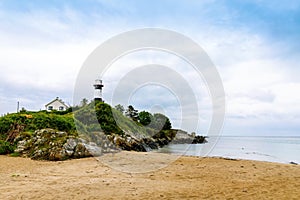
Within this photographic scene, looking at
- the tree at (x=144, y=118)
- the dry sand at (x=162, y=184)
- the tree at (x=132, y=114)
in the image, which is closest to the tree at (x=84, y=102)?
the tree at (x=132, y=114)

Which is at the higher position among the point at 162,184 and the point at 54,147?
the point at 54,147

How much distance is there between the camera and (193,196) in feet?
22.5

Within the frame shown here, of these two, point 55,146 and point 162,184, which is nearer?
point 162,184

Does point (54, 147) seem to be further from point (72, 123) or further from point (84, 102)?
point (84, 102)

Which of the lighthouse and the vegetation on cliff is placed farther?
the lighthouse

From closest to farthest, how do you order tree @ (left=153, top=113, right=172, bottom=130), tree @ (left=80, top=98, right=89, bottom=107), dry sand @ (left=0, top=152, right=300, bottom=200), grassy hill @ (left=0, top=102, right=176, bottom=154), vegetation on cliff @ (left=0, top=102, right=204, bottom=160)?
1. dry sand @ (left=0, top=152, right=300, bottom=200)
2. vegetation on cliff @ (left=0, top=102, right=204, bottom=160)
3. grassy hill @ (left=0, top=102, right=176, bottom=154)
4. tree @ (left=153, top=113, right=172, bottom=130)
5. tree @ (left=80, top=98, right=89, bottom=107)

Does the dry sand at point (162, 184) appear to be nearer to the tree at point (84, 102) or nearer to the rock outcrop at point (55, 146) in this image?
the rock outcrop at point (55, 146)

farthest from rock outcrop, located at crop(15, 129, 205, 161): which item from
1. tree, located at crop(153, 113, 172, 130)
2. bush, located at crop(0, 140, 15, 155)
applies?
tree, located at crop(153, 113, 172, 130)

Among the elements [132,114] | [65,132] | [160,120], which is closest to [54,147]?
[65,132]

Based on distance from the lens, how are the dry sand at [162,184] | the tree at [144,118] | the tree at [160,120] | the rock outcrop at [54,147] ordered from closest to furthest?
the dry sand at [162,184], the rock outcrop at [54,147], the tree at [160,120], the tree at [144,118]

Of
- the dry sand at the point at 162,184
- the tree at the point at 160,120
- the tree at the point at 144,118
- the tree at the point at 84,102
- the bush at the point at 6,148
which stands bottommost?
the dry sand at the point at 162,184

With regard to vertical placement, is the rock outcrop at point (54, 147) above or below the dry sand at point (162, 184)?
above

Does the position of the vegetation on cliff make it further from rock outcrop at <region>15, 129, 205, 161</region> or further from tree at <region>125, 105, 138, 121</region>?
tree at <region>125, 105, 138, 121</region>

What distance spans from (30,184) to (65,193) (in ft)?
5.45
